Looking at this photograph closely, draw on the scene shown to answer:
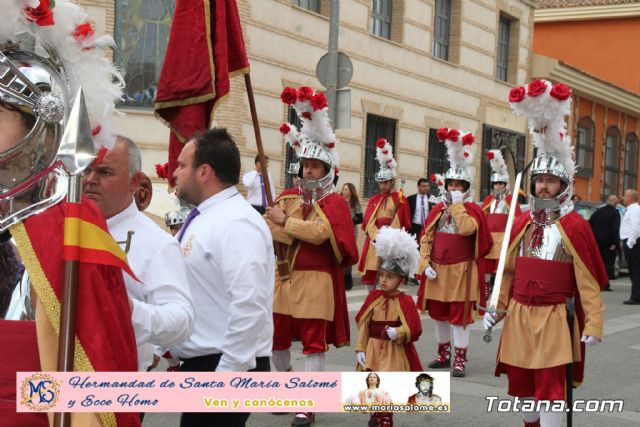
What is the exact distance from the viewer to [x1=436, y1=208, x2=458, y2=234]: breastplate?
31.9 ft

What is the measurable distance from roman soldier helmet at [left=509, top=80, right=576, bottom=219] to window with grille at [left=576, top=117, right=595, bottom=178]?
2631 cm

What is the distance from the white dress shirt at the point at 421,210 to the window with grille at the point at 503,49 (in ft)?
30.9

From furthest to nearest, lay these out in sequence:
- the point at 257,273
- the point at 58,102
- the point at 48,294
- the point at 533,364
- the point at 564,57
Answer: the point at 564,57, the point at 533,364, the point at 257,273, the point at 58,102, the point at 48,294

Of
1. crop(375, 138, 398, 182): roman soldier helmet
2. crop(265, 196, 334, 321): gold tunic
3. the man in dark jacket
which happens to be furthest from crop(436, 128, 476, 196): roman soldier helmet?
the man in dark jacket

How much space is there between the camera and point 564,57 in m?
38.8

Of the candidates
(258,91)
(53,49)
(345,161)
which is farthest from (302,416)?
(345,161)

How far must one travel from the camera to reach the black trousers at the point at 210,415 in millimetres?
3766

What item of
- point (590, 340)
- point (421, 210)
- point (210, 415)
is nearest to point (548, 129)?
point (590, 340)

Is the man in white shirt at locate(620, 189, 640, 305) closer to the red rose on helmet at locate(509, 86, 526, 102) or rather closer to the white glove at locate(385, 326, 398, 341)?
the red rose on helmet at locate(509, 86, 526, 102)

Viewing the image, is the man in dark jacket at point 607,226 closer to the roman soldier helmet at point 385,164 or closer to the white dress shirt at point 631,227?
the white dress shirt at point 631,227

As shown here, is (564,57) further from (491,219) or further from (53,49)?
(53,49)

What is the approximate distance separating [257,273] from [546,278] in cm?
281

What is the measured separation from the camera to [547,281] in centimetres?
609

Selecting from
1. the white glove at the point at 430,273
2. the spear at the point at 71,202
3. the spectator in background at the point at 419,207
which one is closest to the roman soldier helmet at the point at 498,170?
the spectator in background at the point at 419,207
